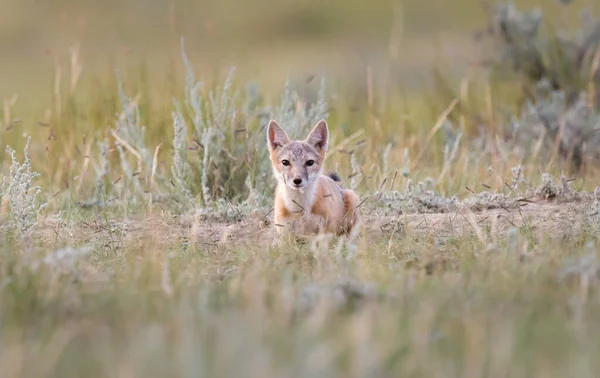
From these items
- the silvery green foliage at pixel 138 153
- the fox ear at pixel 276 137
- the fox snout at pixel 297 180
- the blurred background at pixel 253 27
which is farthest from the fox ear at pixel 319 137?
the blurred background at pixel 253 27

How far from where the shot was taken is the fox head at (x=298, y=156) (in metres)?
6.16

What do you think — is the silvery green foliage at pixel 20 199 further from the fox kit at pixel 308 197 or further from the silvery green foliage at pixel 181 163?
the fox kit at pixel 308 197

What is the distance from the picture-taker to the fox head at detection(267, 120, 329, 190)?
6.16 metres

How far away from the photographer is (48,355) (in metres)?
3.30

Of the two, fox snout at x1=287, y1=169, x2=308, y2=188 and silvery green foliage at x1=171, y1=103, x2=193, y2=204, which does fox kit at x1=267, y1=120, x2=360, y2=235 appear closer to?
fox snout at x1=287, y1=169, x2=308, y2=188

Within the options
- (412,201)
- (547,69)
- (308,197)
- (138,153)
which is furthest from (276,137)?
(547,69)

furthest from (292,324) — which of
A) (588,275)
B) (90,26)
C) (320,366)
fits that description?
(90,26)

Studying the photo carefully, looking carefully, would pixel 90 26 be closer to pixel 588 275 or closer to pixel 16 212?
pixel 16 212

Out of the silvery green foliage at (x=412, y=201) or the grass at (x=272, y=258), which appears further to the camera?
the silvery green foliage at (x=412, y=201)

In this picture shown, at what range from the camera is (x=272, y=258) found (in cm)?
530

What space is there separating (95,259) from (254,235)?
3.71ft

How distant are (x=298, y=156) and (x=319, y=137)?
0.32 m

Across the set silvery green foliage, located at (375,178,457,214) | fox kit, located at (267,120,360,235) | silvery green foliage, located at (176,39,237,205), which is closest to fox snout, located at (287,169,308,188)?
fox kit, located at (267,120,360,235)

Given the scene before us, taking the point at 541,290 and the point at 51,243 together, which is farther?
the point at 51,243
